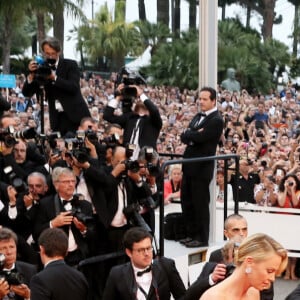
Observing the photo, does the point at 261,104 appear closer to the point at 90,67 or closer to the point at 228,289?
the point at 228,289

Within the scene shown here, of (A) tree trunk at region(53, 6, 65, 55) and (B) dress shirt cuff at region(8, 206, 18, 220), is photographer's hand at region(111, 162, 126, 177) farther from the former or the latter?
(A) tree trunk at region(53, 6, 65, 55)

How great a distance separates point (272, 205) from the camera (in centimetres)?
1277

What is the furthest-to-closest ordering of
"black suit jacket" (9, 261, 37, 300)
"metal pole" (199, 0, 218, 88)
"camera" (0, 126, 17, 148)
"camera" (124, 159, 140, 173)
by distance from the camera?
1. "metal pole" (199, 0, 218, 88)
2. "camera" (124, 159, 140, 173)
3. "camera" (0, 126, 17, 148)
4. "black suit jacket" (9, 261, 37, 300)

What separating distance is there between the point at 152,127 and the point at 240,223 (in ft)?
8.18

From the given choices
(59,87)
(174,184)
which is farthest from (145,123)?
(174,184)

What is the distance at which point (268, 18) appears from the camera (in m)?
44.7

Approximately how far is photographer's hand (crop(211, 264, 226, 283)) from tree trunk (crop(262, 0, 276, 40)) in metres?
38.4

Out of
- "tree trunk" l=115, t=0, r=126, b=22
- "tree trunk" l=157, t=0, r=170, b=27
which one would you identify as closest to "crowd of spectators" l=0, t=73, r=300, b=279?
"tree trunk" l=157, t=0, r=170, b=27

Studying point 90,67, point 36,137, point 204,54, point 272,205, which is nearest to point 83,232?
point 36,137

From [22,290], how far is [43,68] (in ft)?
9.17

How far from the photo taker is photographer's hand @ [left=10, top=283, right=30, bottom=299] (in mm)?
6585

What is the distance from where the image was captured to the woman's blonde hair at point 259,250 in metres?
4.52

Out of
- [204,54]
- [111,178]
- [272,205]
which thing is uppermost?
[204,54]

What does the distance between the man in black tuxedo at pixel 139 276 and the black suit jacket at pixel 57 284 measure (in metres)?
0.32
